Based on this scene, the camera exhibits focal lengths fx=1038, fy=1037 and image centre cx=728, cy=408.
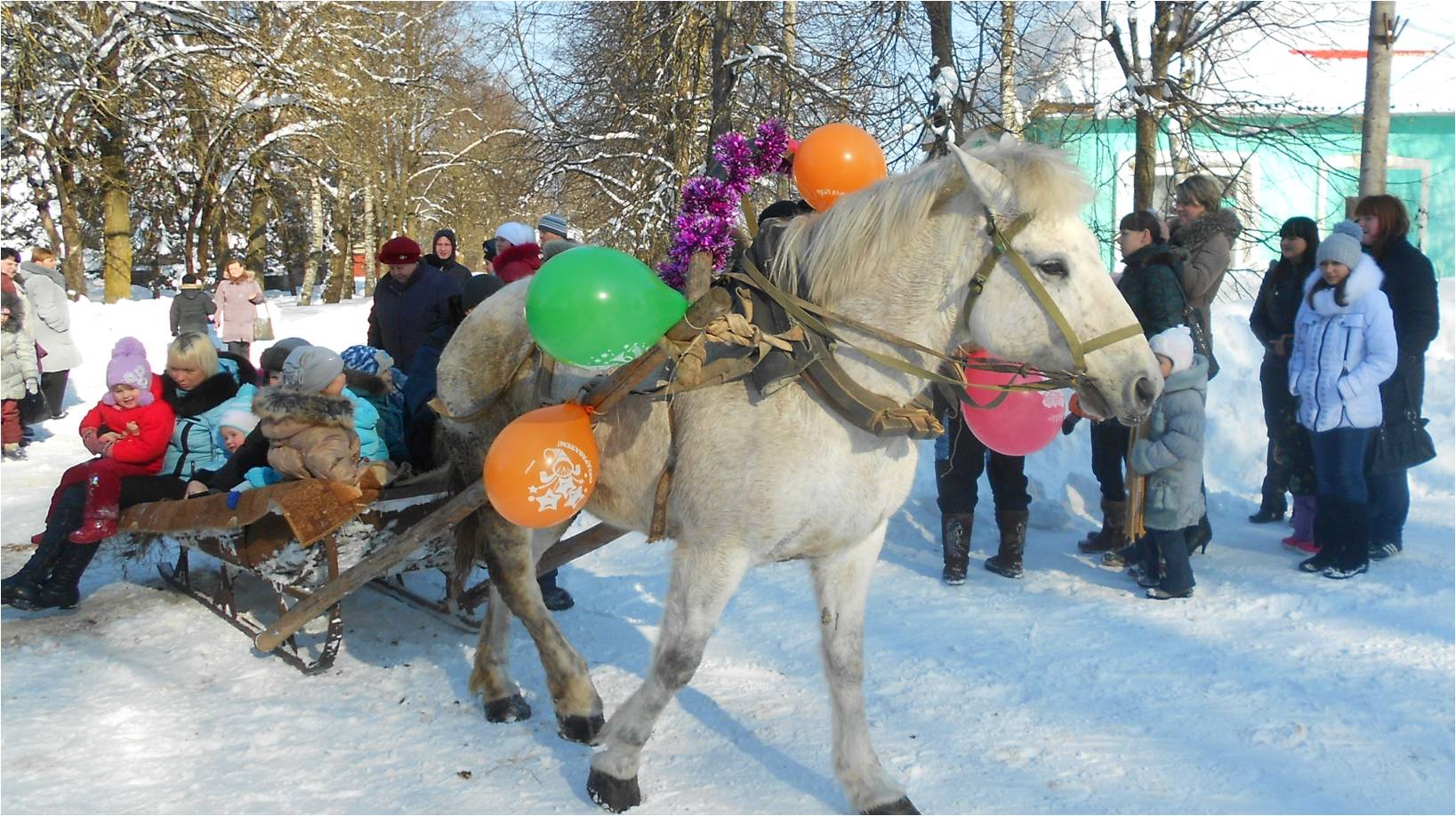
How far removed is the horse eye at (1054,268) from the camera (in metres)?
2.66

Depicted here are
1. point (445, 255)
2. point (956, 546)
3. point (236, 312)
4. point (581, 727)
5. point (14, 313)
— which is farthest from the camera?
point (236, 312)

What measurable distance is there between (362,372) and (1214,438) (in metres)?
6.14

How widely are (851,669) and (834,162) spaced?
1673mm

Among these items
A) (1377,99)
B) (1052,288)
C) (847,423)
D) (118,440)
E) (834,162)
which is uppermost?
(1377,99)

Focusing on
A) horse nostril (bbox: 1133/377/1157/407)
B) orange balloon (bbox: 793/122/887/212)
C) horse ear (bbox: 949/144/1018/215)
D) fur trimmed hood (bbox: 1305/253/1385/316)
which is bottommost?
horse nostril (bbox: 1133/377/1157/407)

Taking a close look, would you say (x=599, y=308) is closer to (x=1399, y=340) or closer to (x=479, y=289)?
(x=479, y=289)

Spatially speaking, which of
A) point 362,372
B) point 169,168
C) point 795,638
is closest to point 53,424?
point 362,372

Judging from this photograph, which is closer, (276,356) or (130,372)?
(130,372)

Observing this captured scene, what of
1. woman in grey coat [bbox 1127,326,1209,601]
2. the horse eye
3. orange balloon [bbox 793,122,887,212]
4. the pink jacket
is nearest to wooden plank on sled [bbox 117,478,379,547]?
orange balloon [bbox 793,122,887,212]

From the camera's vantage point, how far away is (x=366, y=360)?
518cm

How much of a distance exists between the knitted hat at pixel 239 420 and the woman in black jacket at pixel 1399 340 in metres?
5.89

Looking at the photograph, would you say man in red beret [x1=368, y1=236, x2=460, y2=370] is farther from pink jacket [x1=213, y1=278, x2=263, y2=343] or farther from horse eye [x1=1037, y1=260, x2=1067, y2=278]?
pink jacket [x1=213, y1=278, x2=263, y2=343]

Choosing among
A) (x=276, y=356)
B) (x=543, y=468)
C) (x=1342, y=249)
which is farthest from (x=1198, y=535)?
(x=276, y=356)

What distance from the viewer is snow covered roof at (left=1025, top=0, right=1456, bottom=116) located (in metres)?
9.72
